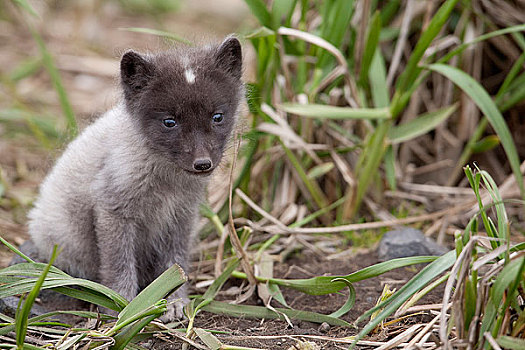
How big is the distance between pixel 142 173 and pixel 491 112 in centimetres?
210

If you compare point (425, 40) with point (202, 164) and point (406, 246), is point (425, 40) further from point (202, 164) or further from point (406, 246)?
point (202, 164)

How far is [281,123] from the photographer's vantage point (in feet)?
14.0

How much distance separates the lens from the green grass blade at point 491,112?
148 inches

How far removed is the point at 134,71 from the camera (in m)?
3.14

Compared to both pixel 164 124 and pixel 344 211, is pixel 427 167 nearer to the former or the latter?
pixel 344 211

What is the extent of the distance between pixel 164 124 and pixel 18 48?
5.10 meters

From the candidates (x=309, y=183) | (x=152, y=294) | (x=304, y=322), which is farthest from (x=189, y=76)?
(x=309, y=183)

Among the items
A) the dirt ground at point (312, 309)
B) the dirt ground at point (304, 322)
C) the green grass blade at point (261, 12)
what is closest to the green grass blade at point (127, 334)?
the dirt ground at point (304, 322)

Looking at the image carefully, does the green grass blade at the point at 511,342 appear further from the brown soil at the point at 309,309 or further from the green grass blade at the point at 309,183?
the green grass blade at the point at 309,183

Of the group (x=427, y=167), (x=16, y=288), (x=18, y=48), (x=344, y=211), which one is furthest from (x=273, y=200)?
(x=18, y=48)

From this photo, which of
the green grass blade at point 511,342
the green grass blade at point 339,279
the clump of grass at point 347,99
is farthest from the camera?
the clump of grass at point 347,99

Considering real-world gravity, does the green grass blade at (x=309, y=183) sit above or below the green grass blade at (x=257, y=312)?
above

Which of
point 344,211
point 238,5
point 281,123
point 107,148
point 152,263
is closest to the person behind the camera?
point 107,148

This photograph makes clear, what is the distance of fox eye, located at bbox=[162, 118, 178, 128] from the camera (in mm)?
3074
